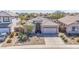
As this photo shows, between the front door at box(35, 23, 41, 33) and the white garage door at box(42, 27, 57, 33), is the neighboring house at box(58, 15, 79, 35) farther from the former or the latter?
the front door at box(35, 23, 41, 33)

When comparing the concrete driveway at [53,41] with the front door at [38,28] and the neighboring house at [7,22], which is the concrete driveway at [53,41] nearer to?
the front door at [38,28]

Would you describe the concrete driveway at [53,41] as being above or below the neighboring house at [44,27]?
below

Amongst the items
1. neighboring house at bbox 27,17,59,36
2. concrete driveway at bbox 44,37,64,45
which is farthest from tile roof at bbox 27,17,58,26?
concrete driveway at bbox 44,37,64,45

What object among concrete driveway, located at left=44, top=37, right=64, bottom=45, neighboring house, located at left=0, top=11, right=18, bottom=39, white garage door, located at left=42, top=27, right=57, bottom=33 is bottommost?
concrete driveway, located at left=44, top=37, right=64, bottom=45

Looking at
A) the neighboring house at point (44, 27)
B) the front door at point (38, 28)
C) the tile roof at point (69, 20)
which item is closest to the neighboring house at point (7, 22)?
the neighboring house at point (44, 27)

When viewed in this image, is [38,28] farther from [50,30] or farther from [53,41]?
[53,41]
